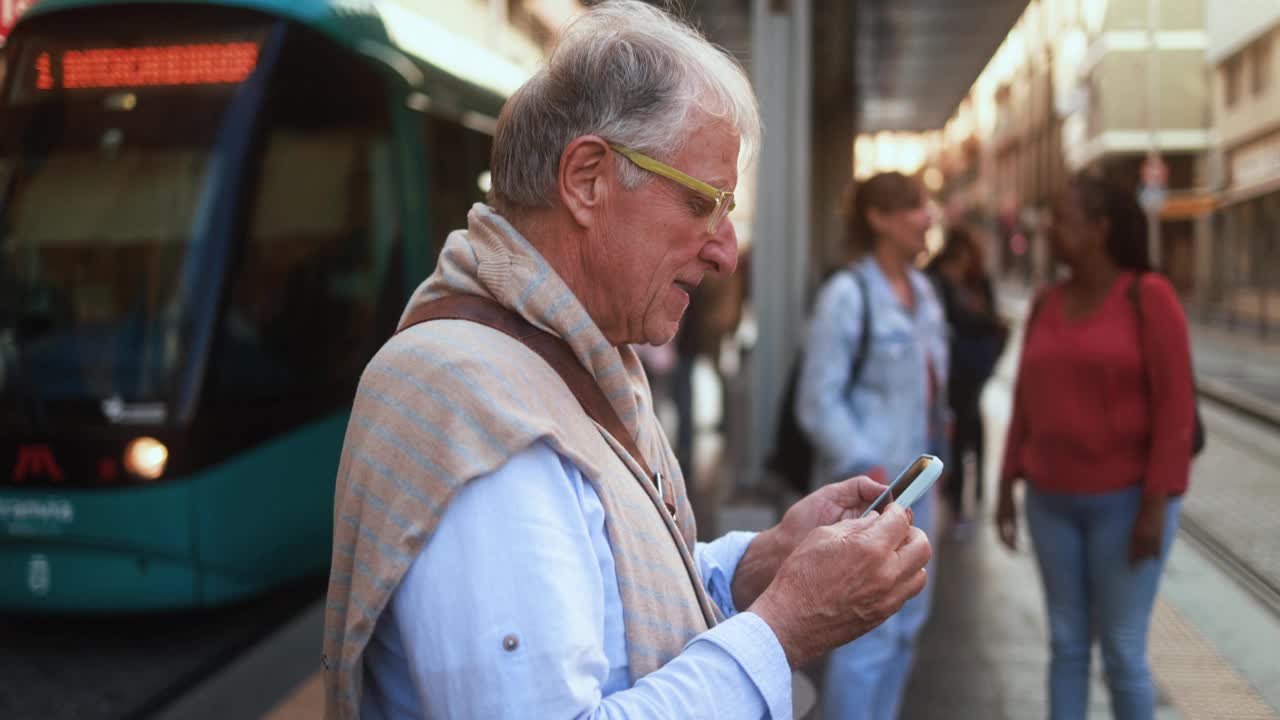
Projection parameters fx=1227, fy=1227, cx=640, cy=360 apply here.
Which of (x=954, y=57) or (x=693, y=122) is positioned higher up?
(x=954, y=57)

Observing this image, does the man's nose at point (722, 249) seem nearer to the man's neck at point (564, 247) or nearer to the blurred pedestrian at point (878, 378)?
the man's neck at point (564, 247)

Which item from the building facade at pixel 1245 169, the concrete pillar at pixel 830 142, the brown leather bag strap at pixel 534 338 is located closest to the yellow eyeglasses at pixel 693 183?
the brown leather bag strap at pixel 534 338

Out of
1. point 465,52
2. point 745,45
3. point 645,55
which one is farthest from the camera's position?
point 745,45

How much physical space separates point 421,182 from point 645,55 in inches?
229

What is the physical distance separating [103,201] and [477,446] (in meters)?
4.74

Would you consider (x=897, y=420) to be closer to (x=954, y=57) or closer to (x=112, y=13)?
(x=112, y=13)

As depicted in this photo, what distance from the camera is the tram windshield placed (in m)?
5.30

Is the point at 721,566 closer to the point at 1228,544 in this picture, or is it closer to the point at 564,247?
the point at 564,247

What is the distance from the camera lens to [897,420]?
12.8 ft

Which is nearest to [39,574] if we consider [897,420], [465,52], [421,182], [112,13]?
[112,13]

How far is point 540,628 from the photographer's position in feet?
4.29

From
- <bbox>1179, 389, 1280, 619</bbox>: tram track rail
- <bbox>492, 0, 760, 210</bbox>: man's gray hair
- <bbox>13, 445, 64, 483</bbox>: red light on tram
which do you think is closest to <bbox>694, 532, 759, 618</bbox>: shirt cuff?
<bbox>492, 0, 760, 210</bbox>: man's gray hair

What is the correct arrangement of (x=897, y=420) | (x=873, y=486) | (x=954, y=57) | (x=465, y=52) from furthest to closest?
(x=954, y=57), (x=465, y=52), (x=897, y=420), (x=873, y=486)

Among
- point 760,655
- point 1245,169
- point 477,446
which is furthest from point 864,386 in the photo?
point 1245,169
